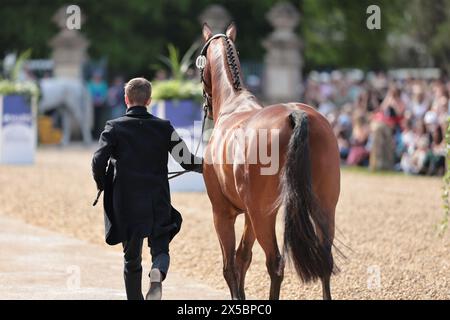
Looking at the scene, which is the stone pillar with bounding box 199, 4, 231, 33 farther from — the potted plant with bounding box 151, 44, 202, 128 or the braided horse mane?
the braided horse mane

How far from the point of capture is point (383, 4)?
31844 millimetres

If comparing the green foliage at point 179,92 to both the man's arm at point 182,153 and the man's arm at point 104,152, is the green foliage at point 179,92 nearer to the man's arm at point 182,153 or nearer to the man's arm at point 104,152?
the man's arm at point 182,153

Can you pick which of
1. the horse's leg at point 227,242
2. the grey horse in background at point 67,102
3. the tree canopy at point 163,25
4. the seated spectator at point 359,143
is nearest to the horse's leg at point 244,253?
the horse's leg at point 227,242

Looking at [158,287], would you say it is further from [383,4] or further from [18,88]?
[383,4]

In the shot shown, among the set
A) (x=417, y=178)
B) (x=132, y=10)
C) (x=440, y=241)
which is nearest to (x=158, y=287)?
(x=440, y=241)

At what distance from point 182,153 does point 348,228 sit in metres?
5.25

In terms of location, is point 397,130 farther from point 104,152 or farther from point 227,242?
point 104,152

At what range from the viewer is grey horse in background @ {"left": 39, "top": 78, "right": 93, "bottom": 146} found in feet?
85.4

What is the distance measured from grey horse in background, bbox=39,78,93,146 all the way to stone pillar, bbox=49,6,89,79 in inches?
81.6

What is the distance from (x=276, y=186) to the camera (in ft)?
23.0

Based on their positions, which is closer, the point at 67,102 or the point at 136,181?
the point at 136,181

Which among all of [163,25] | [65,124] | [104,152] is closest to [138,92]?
[104,152]

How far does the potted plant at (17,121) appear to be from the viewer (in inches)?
799
